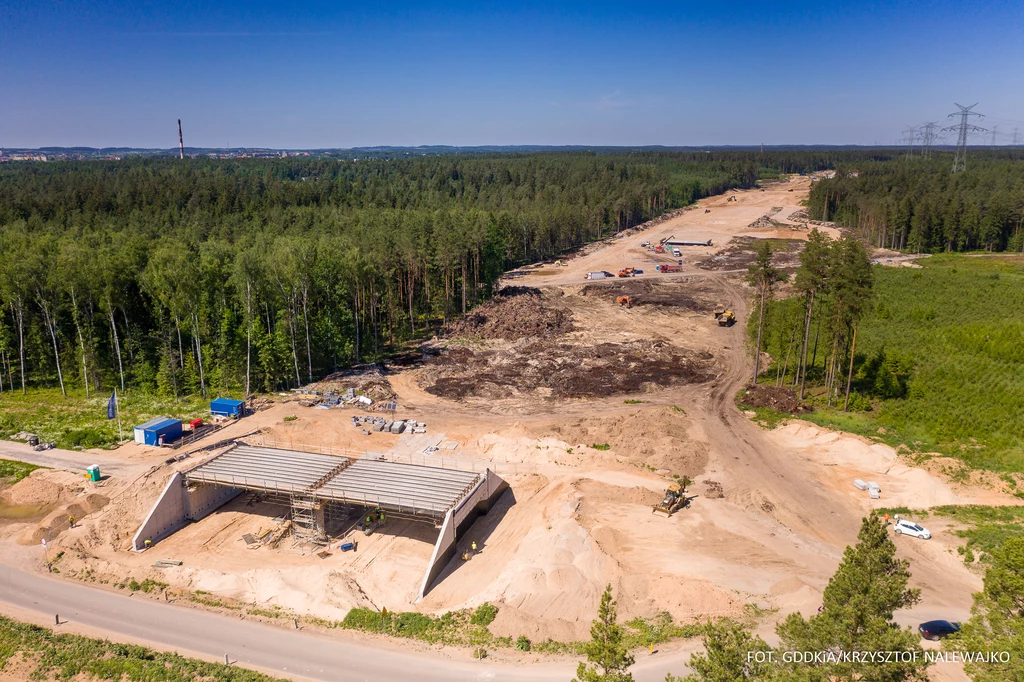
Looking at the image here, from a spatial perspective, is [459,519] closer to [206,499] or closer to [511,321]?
[206,499]

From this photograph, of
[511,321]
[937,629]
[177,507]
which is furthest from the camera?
[511,321]

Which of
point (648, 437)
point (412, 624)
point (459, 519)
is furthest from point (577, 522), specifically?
point (648, 437)

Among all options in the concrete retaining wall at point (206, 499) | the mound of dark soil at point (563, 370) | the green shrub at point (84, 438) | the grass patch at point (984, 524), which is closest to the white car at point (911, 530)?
the grass patch at point (984, 524)

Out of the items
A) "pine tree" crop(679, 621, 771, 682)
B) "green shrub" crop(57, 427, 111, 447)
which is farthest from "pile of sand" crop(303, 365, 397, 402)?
"pine tree" crop(679, 621, 771, 682)

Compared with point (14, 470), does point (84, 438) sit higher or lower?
higher

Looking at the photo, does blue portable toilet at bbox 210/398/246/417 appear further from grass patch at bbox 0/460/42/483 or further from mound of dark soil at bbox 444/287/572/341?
mound of dark soil at bbox 444/287/572/341

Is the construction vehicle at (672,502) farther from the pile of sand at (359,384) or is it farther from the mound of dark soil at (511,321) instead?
the mound of dark soil at (511,321)

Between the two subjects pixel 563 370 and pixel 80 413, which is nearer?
pixel 80 413
